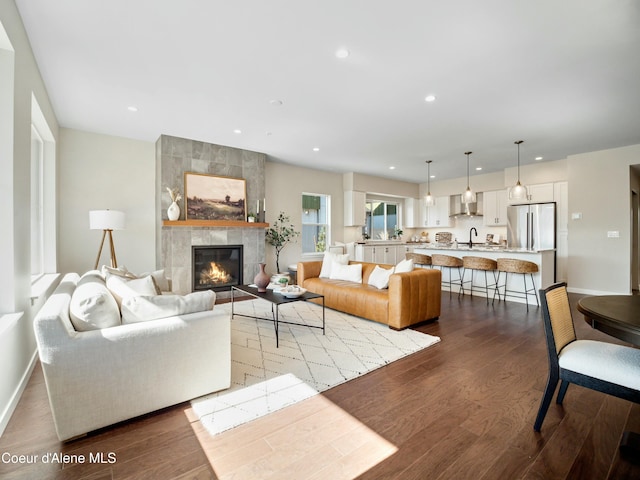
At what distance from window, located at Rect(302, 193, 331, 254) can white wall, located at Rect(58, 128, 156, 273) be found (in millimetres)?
3257

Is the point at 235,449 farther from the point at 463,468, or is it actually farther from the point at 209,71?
the point at 209,71

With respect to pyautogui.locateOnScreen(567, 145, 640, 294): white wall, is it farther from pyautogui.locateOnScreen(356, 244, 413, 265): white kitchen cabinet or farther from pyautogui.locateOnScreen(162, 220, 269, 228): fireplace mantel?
pyautogui.locateOnScreen(162, 220, 269, 228): fireplace mantel

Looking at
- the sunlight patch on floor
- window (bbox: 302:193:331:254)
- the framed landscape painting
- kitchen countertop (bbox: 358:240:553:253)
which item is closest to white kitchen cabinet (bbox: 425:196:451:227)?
kitchen countertop (bbox: 358:240:553:253)

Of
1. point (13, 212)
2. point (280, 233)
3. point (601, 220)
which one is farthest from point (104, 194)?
point (601, 220)

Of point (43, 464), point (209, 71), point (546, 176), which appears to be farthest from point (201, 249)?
point (546, 176)

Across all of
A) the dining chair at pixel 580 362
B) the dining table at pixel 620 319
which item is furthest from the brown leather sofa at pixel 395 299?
the dining table at pixel 620 319

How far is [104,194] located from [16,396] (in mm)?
3594

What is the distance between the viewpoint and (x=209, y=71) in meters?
3.04

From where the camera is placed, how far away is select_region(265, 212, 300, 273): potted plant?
6.60 m

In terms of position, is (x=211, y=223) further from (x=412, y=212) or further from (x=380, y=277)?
(x=412, y=212)

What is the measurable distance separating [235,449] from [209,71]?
317 centimetres

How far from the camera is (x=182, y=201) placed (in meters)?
5.30

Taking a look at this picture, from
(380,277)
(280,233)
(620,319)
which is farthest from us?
(280,233)

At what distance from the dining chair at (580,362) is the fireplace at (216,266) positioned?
494 centimetres
